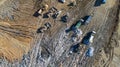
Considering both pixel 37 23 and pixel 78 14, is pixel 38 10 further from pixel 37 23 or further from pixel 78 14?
pixel 78 14

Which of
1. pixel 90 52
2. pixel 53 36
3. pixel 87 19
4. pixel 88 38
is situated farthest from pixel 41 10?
pixel 90 52

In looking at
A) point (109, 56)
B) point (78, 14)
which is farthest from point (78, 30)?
point (109, 56)

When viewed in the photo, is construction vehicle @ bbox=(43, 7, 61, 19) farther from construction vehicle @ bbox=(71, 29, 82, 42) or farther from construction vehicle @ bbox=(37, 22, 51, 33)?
construction vehicle @ bbox=(71, 29, 82, 42)

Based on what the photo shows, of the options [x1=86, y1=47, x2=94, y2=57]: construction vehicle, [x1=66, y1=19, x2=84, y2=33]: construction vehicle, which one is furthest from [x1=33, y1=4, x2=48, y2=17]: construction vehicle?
[x1=86, y1=47, x2=94, y2=57]: construction vehicle

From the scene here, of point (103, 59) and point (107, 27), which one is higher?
point (107, 27)

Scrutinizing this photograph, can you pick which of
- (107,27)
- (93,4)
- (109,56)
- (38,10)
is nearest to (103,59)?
(109,56)

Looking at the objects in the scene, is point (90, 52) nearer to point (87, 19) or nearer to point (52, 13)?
point (87, 19)

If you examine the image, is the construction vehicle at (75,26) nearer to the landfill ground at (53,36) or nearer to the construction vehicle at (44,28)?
the landfill ground at (53,36)

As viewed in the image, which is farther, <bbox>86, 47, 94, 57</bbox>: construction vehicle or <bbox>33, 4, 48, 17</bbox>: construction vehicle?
<bbox>33, 4, 48, 17</bbox>: construction vehicle
